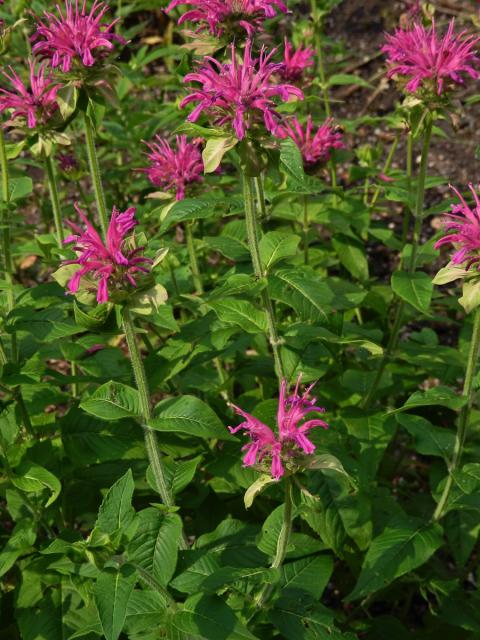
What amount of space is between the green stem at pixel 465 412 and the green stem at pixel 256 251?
0.49 meters

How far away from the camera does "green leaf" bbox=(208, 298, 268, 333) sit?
197 centimetres

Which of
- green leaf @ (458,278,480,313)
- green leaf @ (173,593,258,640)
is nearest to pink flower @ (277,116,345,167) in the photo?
green leaf @ (458,278,480,313)

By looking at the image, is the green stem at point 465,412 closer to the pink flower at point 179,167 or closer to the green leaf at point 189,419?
the green leaf at point 189,419

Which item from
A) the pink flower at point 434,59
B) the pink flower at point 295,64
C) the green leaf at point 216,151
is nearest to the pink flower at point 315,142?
the pink flower at point 295,64

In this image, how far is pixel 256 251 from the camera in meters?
1.90

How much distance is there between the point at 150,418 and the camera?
182 cm

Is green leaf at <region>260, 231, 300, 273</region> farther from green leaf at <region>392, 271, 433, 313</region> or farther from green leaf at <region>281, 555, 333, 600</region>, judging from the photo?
green leaf at <region>281, 555, 333, 600</region>

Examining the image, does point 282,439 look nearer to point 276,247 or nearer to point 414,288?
point 276,247

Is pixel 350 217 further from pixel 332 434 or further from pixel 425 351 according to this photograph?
pixel 332 434

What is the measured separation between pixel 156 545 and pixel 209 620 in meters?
0.21

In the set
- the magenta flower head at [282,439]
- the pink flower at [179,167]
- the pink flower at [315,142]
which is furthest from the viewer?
the pink flower at [315,142]

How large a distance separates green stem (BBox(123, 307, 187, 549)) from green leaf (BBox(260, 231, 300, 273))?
41 centimetres

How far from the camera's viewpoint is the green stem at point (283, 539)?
5.18 ft

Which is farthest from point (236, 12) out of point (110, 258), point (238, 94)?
point (110, 258)
